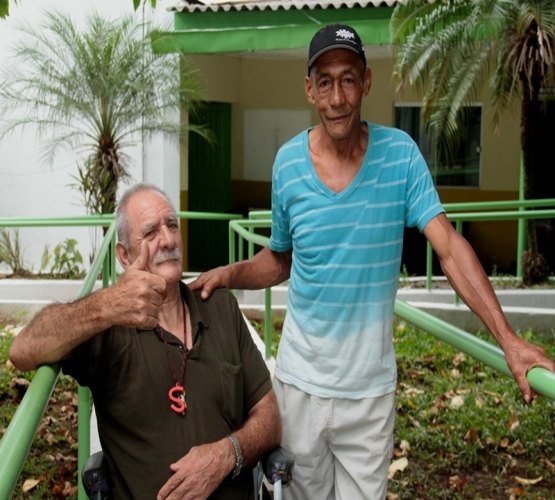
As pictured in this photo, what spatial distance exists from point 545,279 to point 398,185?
796cm

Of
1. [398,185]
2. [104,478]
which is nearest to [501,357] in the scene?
[398,185]

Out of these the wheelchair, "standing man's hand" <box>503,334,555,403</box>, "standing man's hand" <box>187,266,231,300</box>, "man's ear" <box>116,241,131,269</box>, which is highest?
"man's ear" <box>116,241,131,269</box>

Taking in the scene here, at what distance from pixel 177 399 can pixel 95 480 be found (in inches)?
11.6

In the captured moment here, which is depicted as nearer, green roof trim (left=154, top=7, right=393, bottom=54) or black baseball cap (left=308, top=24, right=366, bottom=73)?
black baseball cap (left=308, top=24, right=366, bottom=73)

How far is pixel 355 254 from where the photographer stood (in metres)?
2.68

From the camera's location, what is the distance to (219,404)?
2.78 metres

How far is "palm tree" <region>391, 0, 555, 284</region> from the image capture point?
31.1ft

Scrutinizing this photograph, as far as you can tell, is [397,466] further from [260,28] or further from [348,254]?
[260,28]

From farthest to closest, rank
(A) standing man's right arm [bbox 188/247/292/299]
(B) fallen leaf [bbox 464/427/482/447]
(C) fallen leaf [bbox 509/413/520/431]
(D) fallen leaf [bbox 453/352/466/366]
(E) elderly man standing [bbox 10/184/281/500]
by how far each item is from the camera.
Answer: (D) fallen leaf [bbox 453/352/466/366], (C) fallen leaf [bbox 509/413/520/431], (B) fallen leaf [bbox 464/427/482/447], (A) standing man's right arm [bbox 188/247/292/299], (E) elderly man standing [bbox 10/184/281/500]

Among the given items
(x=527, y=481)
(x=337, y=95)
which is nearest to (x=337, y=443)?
(x=337, y=95)

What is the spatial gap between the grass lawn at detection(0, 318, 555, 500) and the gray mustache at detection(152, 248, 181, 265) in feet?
9.16

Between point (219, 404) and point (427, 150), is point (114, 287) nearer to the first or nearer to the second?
point (219, 404)

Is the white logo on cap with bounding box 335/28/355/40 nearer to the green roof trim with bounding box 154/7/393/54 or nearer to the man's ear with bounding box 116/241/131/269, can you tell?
the man's ear with bounding box 116/241/131/269

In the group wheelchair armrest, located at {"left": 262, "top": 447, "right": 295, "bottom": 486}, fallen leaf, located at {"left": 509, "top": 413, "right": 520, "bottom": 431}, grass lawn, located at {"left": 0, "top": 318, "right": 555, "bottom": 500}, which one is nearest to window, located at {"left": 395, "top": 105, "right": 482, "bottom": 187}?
grass lawn, located at {"left": 0, "top": 318, "right": 555, "bottom": 500}
